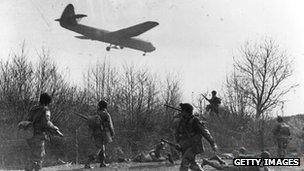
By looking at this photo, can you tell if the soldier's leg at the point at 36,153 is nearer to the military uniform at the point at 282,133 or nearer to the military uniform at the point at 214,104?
the military uniform at the point at 282,133

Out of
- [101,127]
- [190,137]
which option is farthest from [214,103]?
[190,137]

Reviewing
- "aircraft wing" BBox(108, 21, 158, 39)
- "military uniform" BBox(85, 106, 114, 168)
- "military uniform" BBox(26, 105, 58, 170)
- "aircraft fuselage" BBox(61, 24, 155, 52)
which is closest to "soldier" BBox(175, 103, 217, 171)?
"military uniform" BBox(26, 105, 58, 170)

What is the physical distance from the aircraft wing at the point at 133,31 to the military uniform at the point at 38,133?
97.4ft

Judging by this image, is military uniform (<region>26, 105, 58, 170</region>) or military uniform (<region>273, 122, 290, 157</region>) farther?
military uniform (<region>273, 122, 290, 157</region>)

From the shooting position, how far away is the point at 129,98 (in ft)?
140

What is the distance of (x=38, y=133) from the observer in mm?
9406

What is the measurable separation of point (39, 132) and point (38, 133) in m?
0.03

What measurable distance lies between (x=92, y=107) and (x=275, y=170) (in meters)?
25.7

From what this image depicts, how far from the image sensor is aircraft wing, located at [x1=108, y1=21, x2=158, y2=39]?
38812 millimetres

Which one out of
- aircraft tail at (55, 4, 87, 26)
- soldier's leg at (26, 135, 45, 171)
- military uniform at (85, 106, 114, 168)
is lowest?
soldier's leg at (26, 135, 45, 171)

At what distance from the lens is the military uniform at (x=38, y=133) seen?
9.27 m

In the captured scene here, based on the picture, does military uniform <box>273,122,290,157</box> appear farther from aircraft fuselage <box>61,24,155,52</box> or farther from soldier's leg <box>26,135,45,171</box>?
aircraft fuselage <box>61,24,155,52</box>

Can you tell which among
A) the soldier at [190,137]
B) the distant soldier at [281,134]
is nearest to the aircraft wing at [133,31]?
the distant soldier at [281,134]

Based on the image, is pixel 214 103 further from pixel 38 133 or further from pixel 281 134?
pixel 38 133
